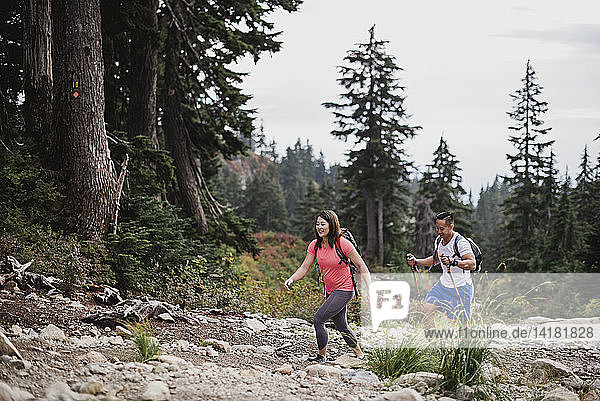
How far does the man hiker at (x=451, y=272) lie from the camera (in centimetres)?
545

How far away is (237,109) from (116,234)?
5285 millimetres

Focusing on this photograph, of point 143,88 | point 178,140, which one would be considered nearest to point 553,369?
point 178,140

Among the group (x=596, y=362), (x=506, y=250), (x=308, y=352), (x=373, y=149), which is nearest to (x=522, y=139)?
(x=506, y=250)

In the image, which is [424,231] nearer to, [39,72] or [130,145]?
[130,145]

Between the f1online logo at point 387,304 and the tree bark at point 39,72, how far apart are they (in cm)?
622

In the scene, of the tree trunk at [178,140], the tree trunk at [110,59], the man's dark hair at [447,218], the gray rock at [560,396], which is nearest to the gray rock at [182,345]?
the man's dark hair at [447,218]

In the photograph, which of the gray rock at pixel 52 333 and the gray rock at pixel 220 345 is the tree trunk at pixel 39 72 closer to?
the gray rock at pixel 52 333

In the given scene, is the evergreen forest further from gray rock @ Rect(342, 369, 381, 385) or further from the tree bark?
gray rock @ Rect(342, 369, 381, 385)

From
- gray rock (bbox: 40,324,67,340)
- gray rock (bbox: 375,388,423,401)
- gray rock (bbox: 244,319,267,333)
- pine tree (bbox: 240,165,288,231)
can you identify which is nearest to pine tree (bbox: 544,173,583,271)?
gray rock (bbox: 244,319,267,333)

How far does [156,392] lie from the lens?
3.41 m

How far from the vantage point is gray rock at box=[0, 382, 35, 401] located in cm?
296

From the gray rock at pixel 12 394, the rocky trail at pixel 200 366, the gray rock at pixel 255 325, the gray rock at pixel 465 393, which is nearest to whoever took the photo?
the gray rock at pixel 12 394

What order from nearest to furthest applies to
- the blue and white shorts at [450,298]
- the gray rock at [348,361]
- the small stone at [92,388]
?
the small stone at [92,388] < the gray rock at [348,361] < the blue and white shorts at [450,298]

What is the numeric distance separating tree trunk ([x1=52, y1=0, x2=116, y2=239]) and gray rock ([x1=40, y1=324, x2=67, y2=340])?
11.8 ft
